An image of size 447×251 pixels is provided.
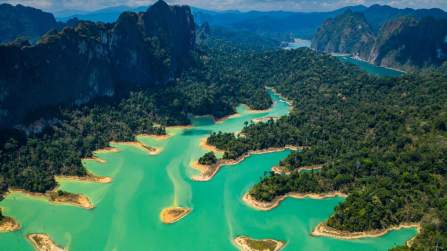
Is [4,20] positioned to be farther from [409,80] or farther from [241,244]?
[241,244]

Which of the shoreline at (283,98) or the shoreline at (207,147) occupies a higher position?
the shoreline at (283,98)

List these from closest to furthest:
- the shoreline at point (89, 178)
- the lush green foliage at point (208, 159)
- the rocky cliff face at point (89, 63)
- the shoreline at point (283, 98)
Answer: the shoreline at point (89, 178)
the lush green foliage at point (208, 159)
the rocky cliff face at point (89, 63)
the shoreline at point (283, 98)

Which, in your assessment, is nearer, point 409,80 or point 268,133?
point 268,133

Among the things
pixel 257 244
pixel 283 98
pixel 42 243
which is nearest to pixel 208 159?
pixel 257 244

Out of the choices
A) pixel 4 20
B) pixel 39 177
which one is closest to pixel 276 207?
pixel 39 177

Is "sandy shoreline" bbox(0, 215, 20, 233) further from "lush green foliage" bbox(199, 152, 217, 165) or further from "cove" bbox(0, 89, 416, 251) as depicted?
"lush green foliage" bbox(199, 152, 217, 165)

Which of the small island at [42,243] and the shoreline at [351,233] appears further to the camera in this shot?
the shoreline at [351,233]

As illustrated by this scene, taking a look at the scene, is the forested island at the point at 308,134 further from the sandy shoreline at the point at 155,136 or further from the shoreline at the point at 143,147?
the shoreline at the point at 143,147

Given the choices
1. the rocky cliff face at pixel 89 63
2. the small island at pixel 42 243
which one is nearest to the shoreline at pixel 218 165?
the small island at pixel 42 243
